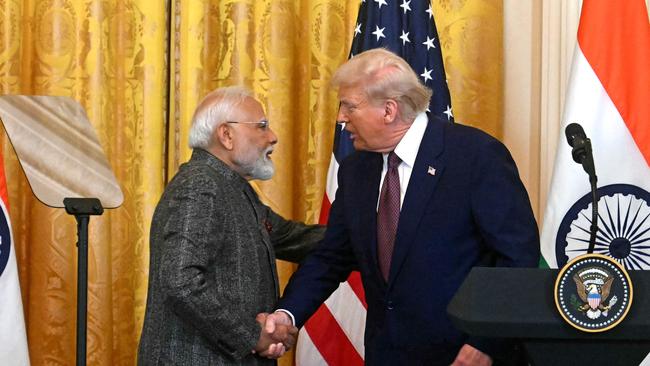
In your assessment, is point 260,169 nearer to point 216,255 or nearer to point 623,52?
point 216,255

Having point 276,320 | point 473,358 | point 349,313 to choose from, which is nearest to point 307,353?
point 349,313

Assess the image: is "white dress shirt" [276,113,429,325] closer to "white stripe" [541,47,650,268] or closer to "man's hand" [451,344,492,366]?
"man's hand" [451,344,492,366]

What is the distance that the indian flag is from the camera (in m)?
3.51

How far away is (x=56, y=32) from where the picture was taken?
428cm

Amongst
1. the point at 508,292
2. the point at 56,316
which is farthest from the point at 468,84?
the point at 508,292

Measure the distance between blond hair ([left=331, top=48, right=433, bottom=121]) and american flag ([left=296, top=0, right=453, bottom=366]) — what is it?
92 centimetres

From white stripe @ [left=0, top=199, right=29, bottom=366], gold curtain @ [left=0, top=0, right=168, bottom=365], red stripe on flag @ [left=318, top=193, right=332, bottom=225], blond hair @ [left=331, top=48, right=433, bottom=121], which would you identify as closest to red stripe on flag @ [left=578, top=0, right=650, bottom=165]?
blond hair @ [left=331, top=48, right=433, bottom=121]

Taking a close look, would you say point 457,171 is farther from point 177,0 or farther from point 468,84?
point 177,0

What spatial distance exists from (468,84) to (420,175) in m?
1.49

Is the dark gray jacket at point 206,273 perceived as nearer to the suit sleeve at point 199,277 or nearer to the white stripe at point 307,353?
the suit sleeve at point 199,277

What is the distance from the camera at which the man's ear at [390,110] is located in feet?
10.2

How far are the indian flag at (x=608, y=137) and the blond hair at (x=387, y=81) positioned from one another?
78 centimetres

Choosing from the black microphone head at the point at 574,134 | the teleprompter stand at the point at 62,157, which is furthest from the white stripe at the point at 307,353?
the black microphone head at the point at 574,134

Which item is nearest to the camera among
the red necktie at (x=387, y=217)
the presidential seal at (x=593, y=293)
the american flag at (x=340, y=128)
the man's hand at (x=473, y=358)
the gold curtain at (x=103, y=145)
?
the presidential seal at (x=593, y=293)
